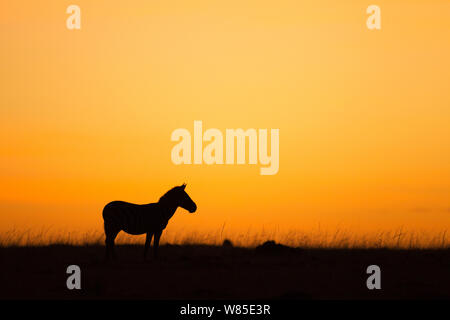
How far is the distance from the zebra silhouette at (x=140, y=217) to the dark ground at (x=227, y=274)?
66cm

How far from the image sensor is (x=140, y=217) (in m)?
21.5

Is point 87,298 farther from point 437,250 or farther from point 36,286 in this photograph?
point 437,250

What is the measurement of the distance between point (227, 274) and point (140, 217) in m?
4.09

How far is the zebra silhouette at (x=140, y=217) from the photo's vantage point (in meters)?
21.4

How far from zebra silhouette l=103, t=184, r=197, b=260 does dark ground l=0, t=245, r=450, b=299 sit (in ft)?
2.18

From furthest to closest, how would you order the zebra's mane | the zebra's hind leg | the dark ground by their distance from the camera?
the zebra's mane
the zebra's hind leg
the dark ground

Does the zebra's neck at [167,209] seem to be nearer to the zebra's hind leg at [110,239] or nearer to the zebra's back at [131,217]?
the zebra's back at [131,217]

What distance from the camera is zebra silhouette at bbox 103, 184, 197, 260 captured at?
70.3 ft

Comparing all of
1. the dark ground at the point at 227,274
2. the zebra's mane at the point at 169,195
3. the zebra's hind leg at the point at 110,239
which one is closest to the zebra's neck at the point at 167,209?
the zebra's mane at the point at 169,195

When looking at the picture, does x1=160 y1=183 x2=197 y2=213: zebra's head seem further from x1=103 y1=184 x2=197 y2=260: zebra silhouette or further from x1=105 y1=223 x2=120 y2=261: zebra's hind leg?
x1=105 y1=223 x2=120 y2=261: zebra's hind leg

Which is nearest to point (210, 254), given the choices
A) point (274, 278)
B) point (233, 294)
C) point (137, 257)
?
point (137, 257)

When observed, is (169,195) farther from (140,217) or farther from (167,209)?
(140,217)

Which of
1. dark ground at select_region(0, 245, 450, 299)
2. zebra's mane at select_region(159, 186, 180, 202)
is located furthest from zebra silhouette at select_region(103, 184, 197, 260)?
dark ground at select_region(0, 245, 450, 299)

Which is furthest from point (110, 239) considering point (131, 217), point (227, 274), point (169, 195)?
point (227, 274)
